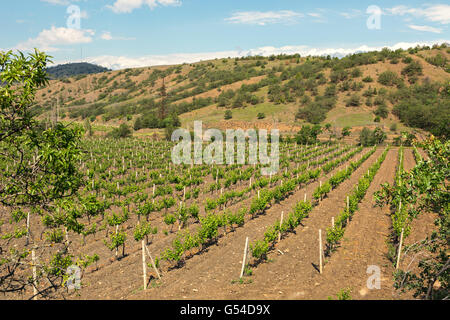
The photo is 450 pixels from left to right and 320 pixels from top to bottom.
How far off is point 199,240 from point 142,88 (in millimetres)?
130730

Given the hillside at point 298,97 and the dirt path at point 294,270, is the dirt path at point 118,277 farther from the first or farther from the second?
the hillside at point 298,97

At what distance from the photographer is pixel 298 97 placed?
85875mm

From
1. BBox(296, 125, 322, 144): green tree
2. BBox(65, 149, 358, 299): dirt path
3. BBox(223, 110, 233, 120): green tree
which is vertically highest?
BBox(223, 110, 233, 120): green tree

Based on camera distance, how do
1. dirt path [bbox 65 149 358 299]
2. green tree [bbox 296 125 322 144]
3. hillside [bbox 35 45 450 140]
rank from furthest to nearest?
hillside [bbox 35 45 450 140], green tree [bbox 296 125 322 144], dirt path [bbox 65 149 358 299]

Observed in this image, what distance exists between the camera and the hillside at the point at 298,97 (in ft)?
230

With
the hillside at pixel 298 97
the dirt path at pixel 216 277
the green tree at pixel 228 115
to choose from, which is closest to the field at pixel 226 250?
the dirt path at pixel 216 277

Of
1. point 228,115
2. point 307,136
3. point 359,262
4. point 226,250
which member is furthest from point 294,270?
point 228,115

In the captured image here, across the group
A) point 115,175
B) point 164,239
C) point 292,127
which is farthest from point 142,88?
point 164,239

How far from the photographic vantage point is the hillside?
70.1 metres

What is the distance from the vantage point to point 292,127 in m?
69.0

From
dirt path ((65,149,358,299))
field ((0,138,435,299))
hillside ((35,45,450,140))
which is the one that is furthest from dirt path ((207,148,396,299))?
hillside ((35,45,450,140))

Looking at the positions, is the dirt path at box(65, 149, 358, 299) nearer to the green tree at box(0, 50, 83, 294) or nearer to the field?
the field

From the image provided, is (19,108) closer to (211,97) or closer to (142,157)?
(142,157)
